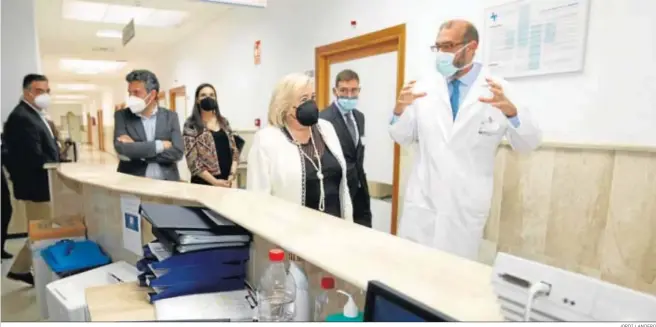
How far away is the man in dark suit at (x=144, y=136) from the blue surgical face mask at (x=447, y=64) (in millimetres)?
1645

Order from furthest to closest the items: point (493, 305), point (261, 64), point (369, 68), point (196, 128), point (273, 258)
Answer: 1. point (261, 64)
2. point (369, 68)
3. point (196, 128)
4. point (273, 258)
5. point (493, 305)

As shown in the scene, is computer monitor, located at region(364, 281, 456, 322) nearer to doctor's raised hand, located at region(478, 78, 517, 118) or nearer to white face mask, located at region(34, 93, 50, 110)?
doctor's raised hand, located at region(478, 78, 517, 118)

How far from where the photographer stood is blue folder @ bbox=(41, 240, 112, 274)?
1.88m

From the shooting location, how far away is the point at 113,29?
21.6 ft

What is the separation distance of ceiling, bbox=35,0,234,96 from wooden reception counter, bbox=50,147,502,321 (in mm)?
3496

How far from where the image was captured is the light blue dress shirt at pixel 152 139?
254 cm

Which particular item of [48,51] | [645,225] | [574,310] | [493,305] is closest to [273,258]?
[493,305]

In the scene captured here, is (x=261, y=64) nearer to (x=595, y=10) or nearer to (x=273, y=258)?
(x=595, y=10)

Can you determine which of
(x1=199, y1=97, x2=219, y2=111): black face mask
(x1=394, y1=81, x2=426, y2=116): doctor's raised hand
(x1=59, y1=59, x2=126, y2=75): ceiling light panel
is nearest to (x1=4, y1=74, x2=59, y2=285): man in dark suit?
(x1=199, y1=97, x2=219, y2=111): black face mask

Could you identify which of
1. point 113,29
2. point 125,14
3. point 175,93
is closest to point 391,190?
point 125,14

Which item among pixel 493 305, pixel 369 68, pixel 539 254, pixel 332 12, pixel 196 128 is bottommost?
pixel 539 254

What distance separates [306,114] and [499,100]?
0.75 metres

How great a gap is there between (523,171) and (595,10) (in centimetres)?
79

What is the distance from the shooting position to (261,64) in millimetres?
4930
